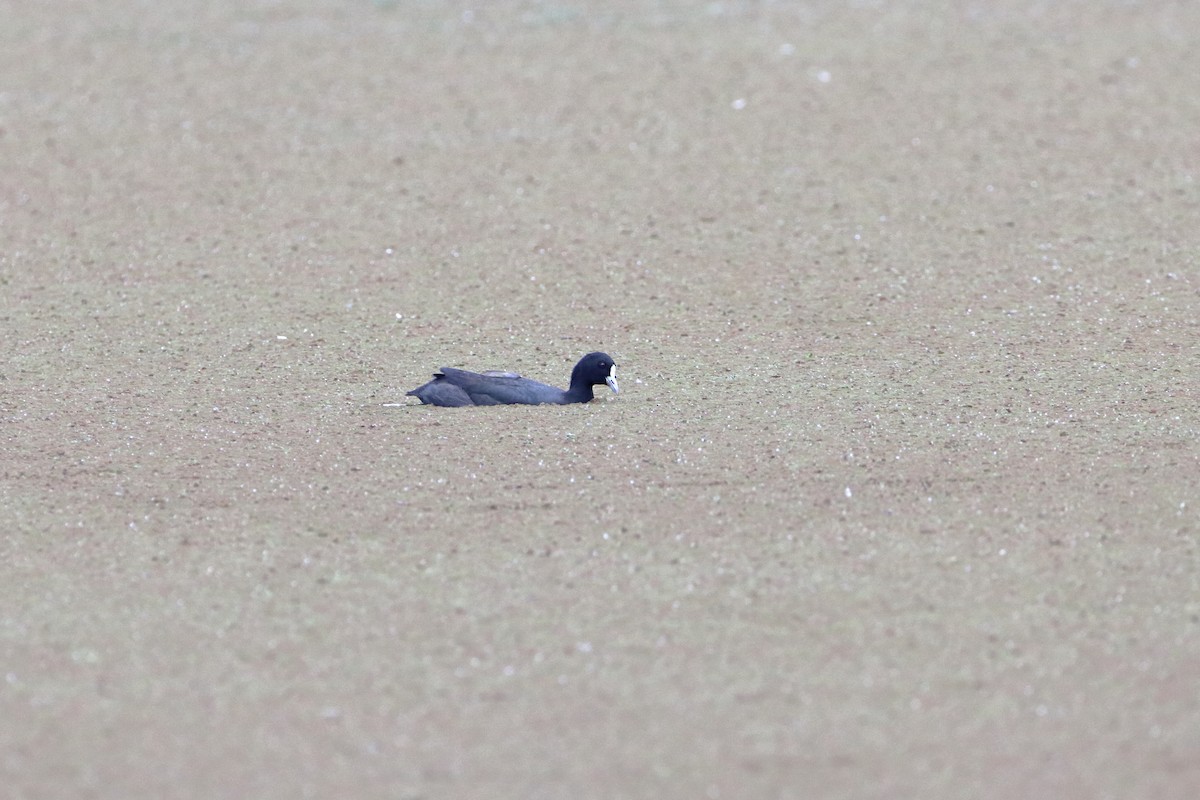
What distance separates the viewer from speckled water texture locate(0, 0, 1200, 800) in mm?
5785

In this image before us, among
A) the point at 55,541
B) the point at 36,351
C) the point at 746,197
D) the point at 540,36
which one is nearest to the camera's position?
the point at 55,541

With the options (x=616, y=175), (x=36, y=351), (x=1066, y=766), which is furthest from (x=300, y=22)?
(x=1066, y=766)

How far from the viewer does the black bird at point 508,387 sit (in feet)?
29.8

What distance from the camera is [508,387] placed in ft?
30.0

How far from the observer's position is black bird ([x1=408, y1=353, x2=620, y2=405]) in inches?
358

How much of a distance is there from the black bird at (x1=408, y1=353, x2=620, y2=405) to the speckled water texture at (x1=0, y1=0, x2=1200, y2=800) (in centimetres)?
10

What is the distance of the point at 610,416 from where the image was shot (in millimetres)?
9070

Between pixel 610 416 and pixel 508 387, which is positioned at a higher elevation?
pixel 508 387

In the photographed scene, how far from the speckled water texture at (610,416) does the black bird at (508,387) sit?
0.10 m

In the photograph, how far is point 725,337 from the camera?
1069 cm

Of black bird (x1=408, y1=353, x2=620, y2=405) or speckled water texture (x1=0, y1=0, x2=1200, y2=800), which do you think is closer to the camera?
speckled water texture (x1=0, y1=0, x2=1200, y2=800)

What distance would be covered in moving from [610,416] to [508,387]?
52 centimetres

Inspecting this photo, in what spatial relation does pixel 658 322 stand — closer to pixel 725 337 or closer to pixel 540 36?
pixel 725 337

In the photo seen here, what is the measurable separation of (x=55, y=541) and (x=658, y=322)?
4463 mm
